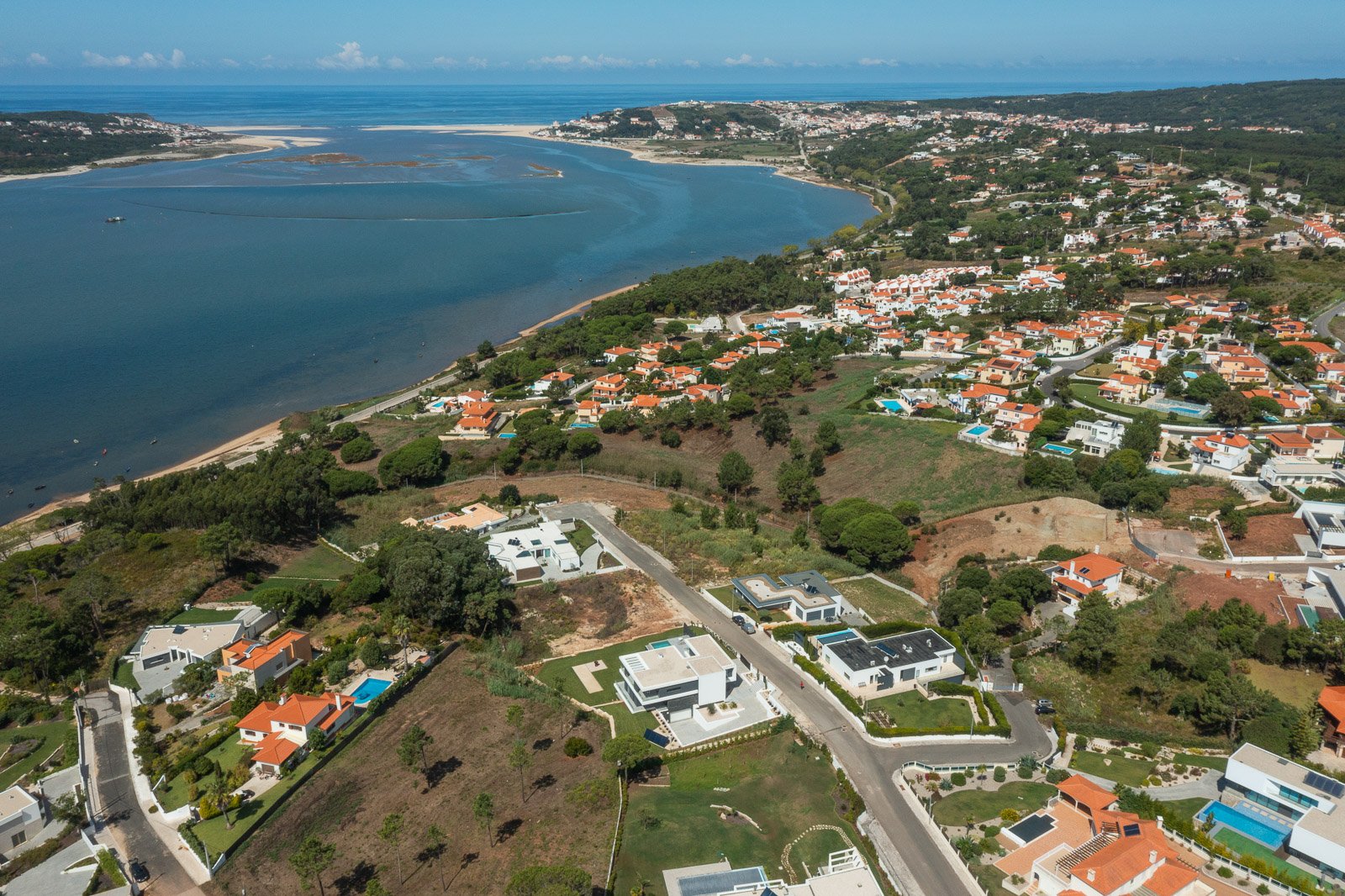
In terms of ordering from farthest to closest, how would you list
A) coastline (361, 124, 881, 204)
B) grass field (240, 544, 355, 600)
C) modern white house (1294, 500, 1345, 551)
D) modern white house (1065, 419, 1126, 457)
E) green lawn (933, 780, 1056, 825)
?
coastline (361, 124, 881, 204), modern white house (1065, 419, 1126, 457), grass field (240, 544, 355, 600), modern white house (1294, 500, 1345, 551), green lawn (933, 780, 1056, 825)

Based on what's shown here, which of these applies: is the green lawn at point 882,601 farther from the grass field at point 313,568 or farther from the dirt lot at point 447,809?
the grass field at point 313,568

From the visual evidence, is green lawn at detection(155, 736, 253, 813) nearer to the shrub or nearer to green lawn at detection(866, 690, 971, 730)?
the shrub

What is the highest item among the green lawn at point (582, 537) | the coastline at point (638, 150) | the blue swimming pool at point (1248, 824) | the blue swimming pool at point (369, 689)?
the coastline at point (638, 150)

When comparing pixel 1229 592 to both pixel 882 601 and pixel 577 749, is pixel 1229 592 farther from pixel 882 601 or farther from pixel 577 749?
pixel 577 749

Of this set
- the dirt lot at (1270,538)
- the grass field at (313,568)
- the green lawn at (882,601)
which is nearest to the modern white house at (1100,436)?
the dirt lot at (1270,538)

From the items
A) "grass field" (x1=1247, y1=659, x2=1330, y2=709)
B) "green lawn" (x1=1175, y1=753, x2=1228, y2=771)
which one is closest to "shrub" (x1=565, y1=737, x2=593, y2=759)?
"green lawn" (x1=1175, y1=753, x2=1228, y2=771)

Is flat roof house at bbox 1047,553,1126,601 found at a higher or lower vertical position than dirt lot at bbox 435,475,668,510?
higher

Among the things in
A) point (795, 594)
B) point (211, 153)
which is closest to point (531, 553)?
point (795, 594)
